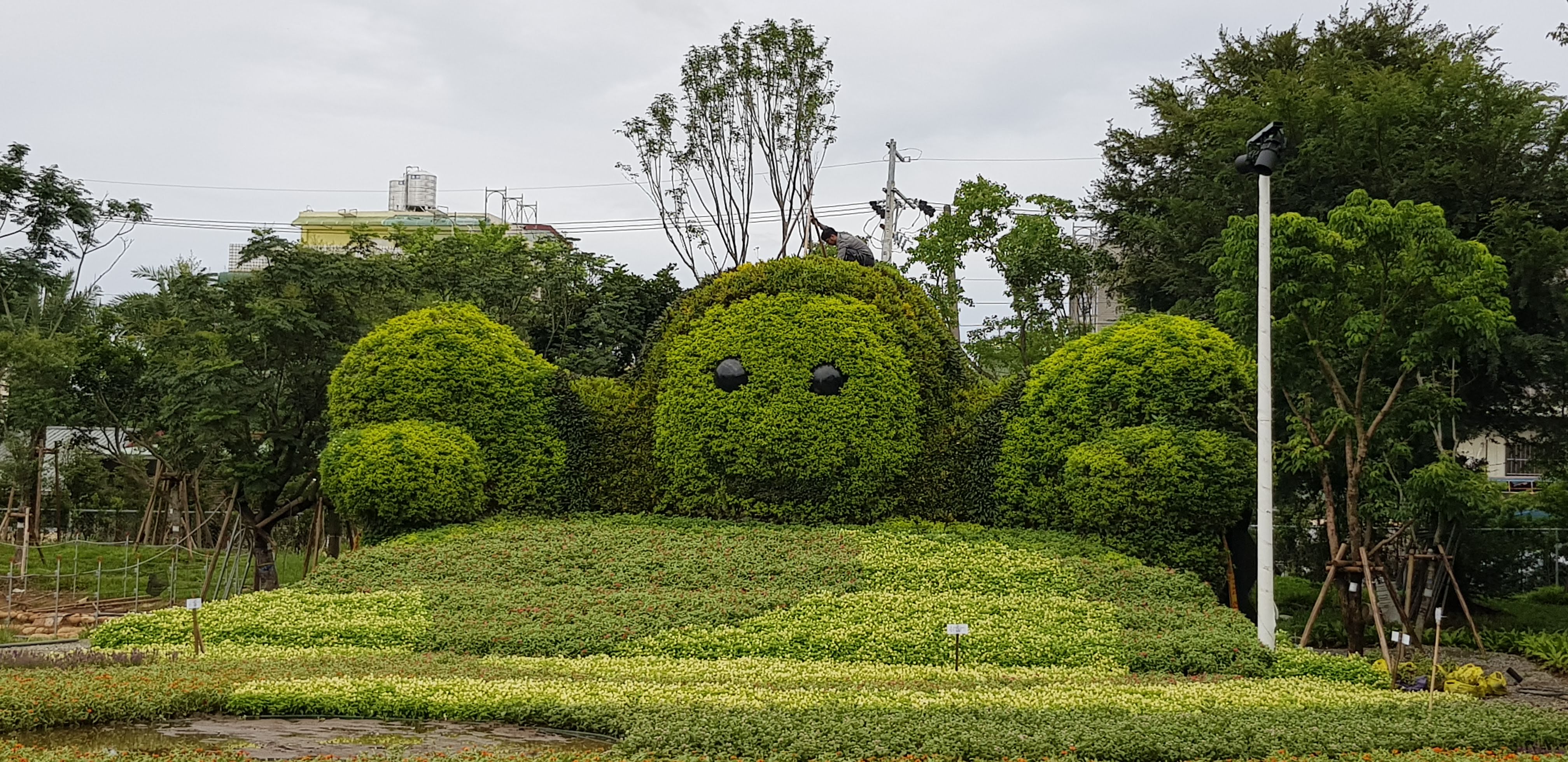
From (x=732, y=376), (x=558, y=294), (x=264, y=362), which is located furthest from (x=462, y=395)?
(x=558, y=294)

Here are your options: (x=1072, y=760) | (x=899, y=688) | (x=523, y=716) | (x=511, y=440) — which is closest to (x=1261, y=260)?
(x=899, y=688)

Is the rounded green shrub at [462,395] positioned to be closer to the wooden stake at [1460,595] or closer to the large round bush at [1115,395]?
the large round bush at [1115,395]

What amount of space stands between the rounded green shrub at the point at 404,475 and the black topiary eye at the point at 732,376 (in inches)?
131

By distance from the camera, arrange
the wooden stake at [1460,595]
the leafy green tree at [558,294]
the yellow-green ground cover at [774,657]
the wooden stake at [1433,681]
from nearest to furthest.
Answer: the yellow-green ground cover at [774,657] < the wooden stake at [1433,681] < the wooden stake at [1460,595] < the leafy green tree at [558,294]

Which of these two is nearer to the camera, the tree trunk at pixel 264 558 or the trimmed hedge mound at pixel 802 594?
the trimmed hedge mound at pixel 802 594

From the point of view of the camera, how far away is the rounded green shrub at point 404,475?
1445cm

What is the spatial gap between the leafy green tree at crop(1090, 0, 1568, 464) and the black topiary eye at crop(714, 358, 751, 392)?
21.2 ft

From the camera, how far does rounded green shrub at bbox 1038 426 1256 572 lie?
1298 cm

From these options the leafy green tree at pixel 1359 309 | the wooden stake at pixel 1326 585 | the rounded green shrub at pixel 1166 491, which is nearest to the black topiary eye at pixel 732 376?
the rounded green shrub at pixel 1166 491

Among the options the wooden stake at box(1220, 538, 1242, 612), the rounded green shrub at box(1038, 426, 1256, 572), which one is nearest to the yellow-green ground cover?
the rounded green shrub at box(1038, 426, 1256, 572)

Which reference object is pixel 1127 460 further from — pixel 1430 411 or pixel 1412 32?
pixel 1412 32

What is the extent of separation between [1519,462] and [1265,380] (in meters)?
24.5

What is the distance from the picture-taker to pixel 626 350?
23.2 m

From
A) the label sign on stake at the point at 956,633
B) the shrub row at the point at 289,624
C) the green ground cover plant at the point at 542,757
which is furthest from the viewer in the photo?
the shrub row at the point at 289,624
